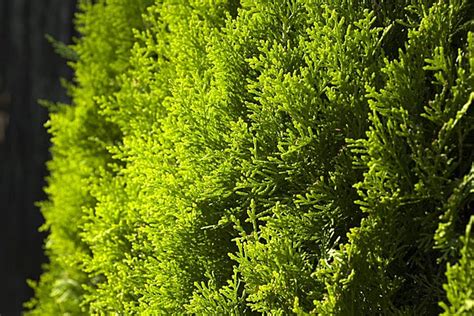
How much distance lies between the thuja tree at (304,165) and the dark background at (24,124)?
4.34m

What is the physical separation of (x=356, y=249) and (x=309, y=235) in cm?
24

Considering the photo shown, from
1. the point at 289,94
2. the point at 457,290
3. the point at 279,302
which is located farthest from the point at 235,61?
the point at 457,290

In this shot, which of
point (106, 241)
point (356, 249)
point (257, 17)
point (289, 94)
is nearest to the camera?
point (356, 249)

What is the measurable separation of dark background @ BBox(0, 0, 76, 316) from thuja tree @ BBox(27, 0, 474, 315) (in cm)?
434

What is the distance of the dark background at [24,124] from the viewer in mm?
7383

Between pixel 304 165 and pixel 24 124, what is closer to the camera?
pixel 304 165

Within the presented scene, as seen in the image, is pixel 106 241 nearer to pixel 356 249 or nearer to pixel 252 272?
pixel 252 272

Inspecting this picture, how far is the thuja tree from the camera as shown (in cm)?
228

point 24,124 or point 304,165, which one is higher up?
point 304,165

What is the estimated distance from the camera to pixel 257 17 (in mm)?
2686

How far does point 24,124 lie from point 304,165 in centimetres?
549

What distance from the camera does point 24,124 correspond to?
294 inches

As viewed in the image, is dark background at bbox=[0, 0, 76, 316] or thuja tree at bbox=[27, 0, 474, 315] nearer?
thuja tree at bbox=[27, 0, 474, 315]

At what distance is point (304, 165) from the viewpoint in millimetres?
2564
